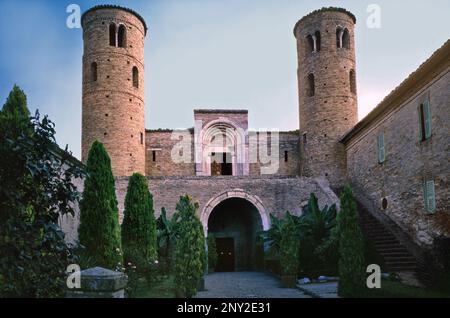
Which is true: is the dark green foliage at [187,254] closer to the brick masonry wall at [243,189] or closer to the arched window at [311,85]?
the brick masonry wall at [243,189]

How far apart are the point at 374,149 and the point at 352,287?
9.40 m

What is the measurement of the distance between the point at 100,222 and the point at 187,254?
3.27m

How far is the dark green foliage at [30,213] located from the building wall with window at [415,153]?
991 cm

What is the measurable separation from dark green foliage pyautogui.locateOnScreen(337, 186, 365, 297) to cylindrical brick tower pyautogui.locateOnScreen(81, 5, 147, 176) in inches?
604

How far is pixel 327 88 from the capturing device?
79.6 feet

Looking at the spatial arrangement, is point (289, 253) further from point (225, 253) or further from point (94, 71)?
point (94, 71)

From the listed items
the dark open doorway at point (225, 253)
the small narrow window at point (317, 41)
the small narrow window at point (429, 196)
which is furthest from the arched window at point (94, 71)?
the small narrow window at point (429, 196)

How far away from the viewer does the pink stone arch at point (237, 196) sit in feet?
65.9

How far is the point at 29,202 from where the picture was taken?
16.5 feet

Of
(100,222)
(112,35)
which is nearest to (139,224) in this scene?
(100,222)

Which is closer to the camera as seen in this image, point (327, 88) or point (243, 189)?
point (243, 189)

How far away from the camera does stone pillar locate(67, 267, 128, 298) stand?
454cm
